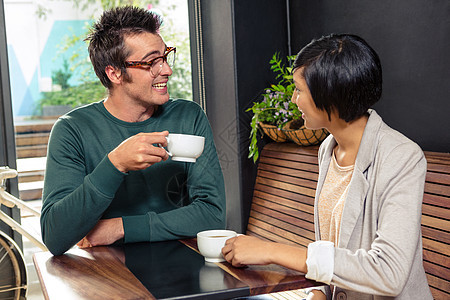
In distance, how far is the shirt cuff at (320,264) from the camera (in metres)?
1.13

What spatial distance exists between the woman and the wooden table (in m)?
0.05

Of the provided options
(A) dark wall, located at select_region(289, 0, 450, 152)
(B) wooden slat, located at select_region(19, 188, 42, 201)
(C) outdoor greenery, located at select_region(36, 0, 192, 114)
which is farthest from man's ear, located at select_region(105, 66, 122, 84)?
(B) wooden slat, located at select_region(19, 188, 42, 201)

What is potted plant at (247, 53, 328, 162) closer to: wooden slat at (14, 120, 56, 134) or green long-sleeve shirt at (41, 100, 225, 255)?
green long-sleeve shirt at (41, 100, 225, 255)

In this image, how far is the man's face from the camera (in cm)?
179

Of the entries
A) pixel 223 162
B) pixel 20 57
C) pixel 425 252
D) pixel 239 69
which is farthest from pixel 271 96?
pixel 20 57

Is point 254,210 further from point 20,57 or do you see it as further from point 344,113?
point 344,113

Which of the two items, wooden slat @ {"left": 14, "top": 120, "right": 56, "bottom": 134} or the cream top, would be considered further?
wooden slat @ {"left": 14, "top": 120, "right": 56, "bottom": 134}

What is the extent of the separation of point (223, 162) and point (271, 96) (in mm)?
707

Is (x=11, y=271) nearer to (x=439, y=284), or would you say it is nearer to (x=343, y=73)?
(x=439, y=284)

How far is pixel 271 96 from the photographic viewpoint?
3184 mm

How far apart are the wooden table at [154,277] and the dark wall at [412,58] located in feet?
4.99

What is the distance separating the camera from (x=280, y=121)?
3.14 m

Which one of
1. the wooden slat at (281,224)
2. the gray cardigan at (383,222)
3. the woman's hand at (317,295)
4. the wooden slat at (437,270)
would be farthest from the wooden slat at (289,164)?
the gray cardigan at (383,222)

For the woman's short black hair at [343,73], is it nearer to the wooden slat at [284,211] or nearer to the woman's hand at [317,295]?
the woman's hand at [317,295]
